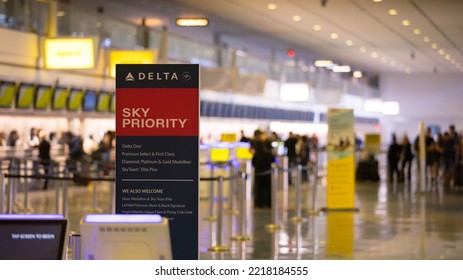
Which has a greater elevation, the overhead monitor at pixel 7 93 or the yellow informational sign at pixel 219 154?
the overhead monitor at pixel 7 93

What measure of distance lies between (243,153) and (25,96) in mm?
5282

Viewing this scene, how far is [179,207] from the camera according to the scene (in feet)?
27.6

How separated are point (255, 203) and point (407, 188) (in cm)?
821

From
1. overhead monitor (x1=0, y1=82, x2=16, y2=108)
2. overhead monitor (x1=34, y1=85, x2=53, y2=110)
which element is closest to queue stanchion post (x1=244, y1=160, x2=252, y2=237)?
overhead monitor (x1=34, y1=85, x2=53, y2=110)

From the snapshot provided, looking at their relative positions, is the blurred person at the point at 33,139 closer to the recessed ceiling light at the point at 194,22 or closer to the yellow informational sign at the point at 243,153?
the yellow informational sign at the point at 243,153

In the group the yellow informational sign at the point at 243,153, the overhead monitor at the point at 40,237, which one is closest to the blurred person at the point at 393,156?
the yellow informational sign at the point at 243,153

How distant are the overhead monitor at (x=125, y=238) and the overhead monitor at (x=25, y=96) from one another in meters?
18.9

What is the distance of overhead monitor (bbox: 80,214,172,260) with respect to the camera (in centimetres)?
471

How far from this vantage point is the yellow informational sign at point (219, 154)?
23.5m

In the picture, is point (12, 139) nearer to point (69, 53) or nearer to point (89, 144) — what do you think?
point (69, 53)

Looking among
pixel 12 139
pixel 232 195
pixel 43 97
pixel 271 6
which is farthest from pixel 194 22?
pixel 271 6
